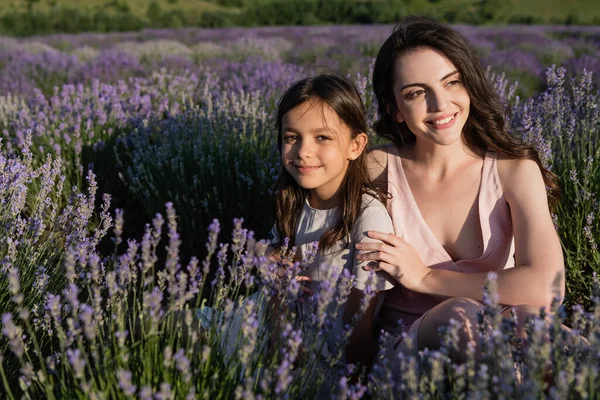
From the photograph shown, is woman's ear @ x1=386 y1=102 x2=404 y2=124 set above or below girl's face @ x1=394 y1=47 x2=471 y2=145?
below

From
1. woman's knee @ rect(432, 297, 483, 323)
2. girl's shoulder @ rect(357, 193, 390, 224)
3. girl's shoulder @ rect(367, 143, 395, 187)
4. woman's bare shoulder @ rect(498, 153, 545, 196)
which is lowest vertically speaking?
woman's knee @ rect(432, 297, 483, 323)

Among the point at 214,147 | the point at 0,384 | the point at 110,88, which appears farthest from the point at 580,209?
the point at 110,88

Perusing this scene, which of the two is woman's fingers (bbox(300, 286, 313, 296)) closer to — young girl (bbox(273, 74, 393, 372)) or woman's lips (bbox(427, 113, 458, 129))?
young girl (bbox(273, 74, 393, 372))

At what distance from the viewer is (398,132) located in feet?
8.53

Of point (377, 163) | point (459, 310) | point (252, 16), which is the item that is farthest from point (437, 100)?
point (252, 16)

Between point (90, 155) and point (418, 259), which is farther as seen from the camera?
point (90, 155)

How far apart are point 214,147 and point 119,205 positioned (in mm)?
788

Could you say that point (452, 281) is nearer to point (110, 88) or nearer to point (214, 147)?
point (214, 147)

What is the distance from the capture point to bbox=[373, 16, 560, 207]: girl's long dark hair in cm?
227

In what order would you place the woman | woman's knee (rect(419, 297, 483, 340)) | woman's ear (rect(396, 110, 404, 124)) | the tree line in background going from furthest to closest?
the tree line in background
woman's ear (rect(396, 110, 404, 124))
the woman
woman's knee (rect(419, 297, 483, 340))

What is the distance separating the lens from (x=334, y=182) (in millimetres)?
2361

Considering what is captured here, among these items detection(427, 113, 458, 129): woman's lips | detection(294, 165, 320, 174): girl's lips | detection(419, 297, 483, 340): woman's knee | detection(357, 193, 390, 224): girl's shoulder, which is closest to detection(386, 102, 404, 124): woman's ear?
detection(427, 113, 458, 129): woman's lips

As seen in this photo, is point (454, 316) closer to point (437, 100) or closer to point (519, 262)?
point (519, 262)

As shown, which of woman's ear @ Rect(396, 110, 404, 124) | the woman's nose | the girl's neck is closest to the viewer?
the woman's nose
